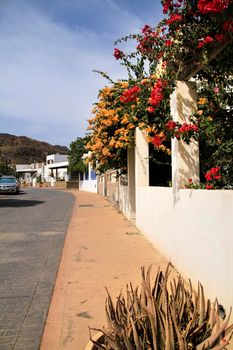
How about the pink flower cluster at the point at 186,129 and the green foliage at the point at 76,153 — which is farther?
the green foliage at the point at 76,153

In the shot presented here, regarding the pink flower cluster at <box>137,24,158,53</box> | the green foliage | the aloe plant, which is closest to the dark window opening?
the pink flower cluster at <box>137,24,158,53</box>

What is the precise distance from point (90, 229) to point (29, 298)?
6597 mm

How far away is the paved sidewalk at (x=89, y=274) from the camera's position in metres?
4.27

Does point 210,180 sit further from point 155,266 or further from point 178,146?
point 155,266

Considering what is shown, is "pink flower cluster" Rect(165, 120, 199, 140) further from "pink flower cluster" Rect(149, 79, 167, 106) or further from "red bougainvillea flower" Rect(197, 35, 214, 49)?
"red bougainvillea flower" Rect(197, 35, 214, 49)

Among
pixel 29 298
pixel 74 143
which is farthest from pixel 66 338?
pixel 74 143

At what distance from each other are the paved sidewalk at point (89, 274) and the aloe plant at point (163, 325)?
120 centimetres

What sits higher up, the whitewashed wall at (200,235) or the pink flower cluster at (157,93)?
the pink flower cluster at (157,93)

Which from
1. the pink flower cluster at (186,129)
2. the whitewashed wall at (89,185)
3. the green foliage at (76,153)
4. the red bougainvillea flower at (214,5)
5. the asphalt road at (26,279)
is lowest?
the asphalt road at (26,279)

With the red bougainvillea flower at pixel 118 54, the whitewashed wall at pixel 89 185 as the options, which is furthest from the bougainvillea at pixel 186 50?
the whitewashed wall at pixel 89 185

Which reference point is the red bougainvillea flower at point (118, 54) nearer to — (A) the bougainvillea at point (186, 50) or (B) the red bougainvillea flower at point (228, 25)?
(A) the bougainvillea at point (186, 50)

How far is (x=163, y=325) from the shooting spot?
2.74 metres

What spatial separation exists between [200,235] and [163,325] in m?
2.42

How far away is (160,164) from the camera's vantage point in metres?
11.0
